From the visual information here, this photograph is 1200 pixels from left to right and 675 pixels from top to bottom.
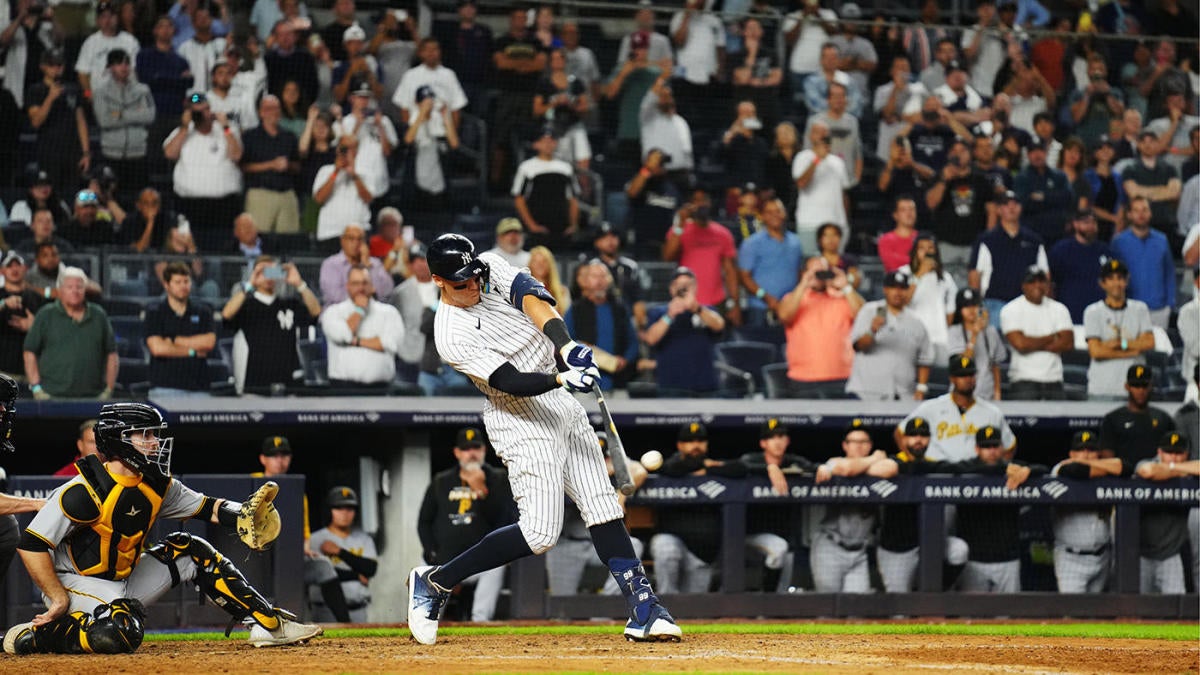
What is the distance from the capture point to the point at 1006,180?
43.2 ft

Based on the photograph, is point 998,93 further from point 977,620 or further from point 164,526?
point 164,526

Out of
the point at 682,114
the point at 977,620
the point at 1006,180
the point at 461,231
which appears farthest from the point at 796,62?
the point at 977,620

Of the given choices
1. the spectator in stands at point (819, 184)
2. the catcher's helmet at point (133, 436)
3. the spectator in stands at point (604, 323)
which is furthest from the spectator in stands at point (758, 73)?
the catcher's helmet at point (133, 436)

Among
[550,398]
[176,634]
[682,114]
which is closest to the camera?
[550,398]

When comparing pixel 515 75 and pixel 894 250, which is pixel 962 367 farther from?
pixel 515 75

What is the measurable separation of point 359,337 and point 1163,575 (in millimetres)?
5306

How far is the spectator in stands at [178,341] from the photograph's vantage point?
10.8 metres

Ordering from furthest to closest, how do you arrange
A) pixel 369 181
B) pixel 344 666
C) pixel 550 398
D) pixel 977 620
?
pixel 369 181 → pixel 977 620 → pixel 550 398 → pixel 344 666

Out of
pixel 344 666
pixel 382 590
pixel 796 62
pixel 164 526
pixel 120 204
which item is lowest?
pixel 382 590

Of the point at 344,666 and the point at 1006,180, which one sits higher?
the point at 1006,180

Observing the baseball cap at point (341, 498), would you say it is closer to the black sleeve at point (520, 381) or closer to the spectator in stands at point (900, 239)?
the black sleeve at point (520, 381)

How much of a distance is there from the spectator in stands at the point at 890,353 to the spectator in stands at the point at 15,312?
5410 millimetres

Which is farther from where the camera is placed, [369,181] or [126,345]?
[369,181]

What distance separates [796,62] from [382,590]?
220 inches
